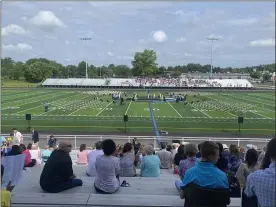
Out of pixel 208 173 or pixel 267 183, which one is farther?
pixel 208 173

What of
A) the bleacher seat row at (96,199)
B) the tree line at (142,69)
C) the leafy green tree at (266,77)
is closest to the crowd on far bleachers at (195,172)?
the bleacher seat row at (96,199)

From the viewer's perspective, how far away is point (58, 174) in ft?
18.0

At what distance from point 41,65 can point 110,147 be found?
68.1m

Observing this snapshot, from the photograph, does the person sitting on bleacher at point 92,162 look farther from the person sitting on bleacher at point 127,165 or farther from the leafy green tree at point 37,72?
the leafy green tree at point 37,72

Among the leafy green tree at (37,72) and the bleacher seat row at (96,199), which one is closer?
the bleacher seat row at (96,199)

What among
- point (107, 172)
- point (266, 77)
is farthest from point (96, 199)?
point (266, 77)

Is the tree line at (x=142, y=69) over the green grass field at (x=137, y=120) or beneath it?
over

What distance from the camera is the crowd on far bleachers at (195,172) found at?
354 cm

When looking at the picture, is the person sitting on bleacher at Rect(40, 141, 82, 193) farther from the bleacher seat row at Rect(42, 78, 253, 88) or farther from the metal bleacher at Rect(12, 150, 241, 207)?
the bleacher seat row at Rect(42, 78, 253, 88)

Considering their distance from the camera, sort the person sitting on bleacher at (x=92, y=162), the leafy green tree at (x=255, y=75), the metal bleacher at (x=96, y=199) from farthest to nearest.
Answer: the leafy green tree at (x=255, y=75) < the person sitting on bleacher at (x=92, y=162) < the metal bleacher at (x=96, y=199)

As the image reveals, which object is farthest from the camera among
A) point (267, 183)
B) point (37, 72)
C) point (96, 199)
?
point (37, 72)

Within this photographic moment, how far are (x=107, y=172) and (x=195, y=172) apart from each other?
77.4 inches

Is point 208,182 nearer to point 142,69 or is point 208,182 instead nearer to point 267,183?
point 267,183

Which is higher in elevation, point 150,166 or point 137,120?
point 150,166
